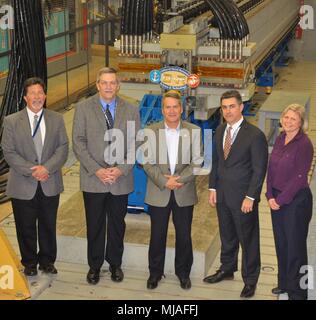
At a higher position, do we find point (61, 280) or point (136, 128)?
point (136, 128)

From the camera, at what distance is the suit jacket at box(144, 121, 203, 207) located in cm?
464

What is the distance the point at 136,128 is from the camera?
4.70 meters

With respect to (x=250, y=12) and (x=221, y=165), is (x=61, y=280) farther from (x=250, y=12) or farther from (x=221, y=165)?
(x=250, y=12)

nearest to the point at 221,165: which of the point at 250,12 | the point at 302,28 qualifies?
the point at 250,12

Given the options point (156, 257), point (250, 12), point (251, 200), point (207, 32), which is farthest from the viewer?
point (250, 12)

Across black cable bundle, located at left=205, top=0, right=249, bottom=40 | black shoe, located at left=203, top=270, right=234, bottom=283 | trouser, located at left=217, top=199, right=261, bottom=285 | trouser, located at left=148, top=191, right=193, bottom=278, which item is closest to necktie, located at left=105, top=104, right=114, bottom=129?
trouser, located at left=148, top=191, right=193, bottom=278

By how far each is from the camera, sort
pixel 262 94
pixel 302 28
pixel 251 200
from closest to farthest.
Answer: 1. pixel 251 200
2. pixel 262 94
3. pixel 302 28

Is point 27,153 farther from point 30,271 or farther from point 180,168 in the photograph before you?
point 180,168

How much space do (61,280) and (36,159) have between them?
3.02ft

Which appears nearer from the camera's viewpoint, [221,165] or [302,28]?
[221,165]

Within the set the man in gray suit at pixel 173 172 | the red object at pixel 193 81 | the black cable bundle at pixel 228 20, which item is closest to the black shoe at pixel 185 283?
the man in gray suit at pixel 173 172

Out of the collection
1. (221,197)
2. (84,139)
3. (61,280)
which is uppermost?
(84,139)

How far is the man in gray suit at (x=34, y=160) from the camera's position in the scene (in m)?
4.68

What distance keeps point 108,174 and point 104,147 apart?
0.64 feet
